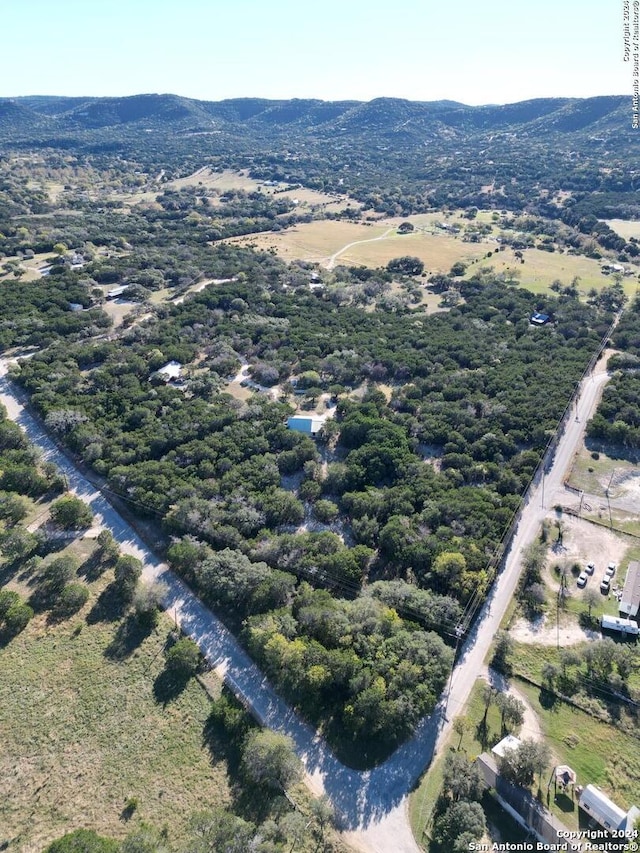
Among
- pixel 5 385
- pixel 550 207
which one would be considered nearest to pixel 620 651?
pixel 5 385

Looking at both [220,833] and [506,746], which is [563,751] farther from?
[220,833]

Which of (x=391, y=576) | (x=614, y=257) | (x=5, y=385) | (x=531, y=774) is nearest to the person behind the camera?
(x=531, y=774)

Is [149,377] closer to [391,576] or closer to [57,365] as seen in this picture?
[57,365]

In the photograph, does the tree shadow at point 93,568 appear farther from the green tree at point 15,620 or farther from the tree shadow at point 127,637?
the tree shadow at point 127,637

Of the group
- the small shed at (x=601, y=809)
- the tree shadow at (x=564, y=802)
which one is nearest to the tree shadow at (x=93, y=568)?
the tree shadow at (x=564, y=802)

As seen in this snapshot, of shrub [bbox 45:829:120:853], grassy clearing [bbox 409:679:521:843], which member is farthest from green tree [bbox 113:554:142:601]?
A: grassy clearing [bbox 409:679:521:843]

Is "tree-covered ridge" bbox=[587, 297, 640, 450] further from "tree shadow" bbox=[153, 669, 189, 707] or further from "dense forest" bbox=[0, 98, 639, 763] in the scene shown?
"tree shadow" bbox=[153, 669, 189, 707]
